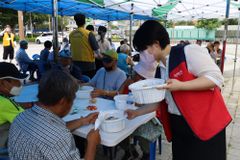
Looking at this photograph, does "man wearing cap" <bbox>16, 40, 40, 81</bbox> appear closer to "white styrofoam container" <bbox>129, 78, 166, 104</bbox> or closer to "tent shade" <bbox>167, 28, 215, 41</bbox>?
"white styrofoam container" <bbox>129, 78, 166, 104</bbox>

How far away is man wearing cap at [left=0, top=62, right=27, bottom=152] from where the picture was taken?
1756 millimetres

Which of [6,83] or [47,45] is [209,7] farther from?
[6,83]

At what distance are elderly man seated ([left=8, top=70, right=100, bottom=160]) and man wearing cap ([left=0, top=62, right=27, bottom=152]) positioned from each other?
47 cm

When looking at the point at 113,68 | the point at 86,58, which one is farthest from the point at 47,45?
the point at 113,68

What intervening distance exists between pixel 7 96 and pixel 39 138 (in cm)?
78

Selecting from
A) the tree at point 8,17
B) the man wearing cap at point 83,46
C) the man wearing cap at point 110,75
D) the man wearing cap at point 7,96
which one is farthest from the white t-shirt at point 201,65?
the tree at point 8,17

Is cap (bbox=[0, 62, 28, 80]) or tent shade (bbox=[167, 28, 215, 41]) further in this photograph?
tent shade (bbox=[167, 28, 215, 41])

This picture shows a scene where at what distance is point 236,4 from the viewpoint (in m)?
6.54

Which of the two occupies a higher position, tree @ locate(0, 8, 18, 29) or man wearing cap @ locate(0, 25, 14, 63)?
tree @ locate(0, 8, 18, 29)

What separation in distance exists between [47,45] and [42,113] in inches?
246

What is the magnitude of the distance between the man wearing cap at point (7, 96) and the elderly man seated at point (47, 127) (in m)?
0.47

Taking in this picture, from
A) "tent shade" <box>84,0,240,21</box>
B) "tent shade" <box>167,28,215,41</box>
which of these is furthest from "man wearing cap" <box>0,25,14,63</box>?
"tent shade" <box>167,28,215,41</box>

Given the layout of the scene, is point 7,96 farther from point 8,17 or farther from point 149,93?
point 8,17

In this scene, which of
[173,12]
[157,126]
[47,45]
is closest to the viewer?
[157,126]
